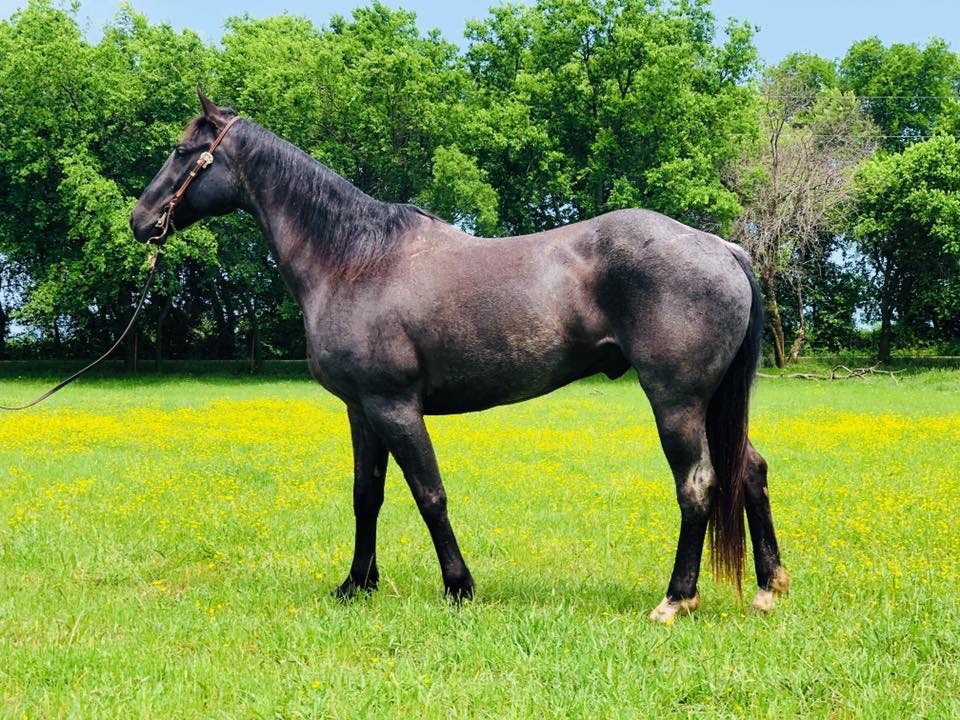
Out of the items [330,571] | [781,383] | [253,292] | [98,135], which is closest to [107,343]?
[253,292]

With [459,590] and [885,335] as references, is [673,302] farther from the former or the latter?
[885,335]

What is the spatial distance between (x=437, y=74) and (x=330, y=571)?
1294 inches

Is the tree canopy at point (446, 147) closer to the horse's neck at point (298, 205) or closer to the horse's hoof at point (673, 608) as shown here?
the horse's neck at point (298, 205)

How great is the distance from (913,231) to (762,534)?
39555 mm

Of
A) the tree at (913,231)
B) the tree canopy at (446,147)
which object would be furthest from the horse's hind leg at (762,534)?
the tree at (913,231)

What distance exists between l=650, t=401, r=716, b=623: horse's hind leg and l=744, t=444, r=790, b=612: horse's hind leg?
43cm

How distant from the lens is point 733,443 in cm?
511

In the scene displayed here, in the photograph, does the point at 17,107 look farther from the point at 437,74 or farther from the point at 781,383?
the point at 781,383

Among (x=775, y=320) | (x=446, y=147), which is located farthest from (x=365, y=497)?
(x=775, y=320)

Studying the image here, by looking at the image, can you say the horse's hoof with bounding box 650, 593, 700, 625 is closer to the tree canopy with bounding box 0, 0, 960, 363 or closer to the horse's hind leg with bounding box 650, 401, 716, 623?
the horse's hind leg with bounding box 650, 401, 716, 623

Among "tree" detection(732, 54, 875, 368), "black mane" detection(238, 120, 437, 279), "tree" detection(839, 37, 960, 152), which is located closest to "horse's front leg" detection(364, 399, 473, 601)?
"black mane" detection(238, 120, 437, 279)

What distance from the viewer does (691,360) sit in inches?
189

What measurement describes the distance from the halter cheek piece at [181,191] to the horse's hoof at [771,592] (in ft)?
15.3

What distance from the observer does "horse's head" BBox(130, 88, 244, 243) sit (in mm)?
5754
